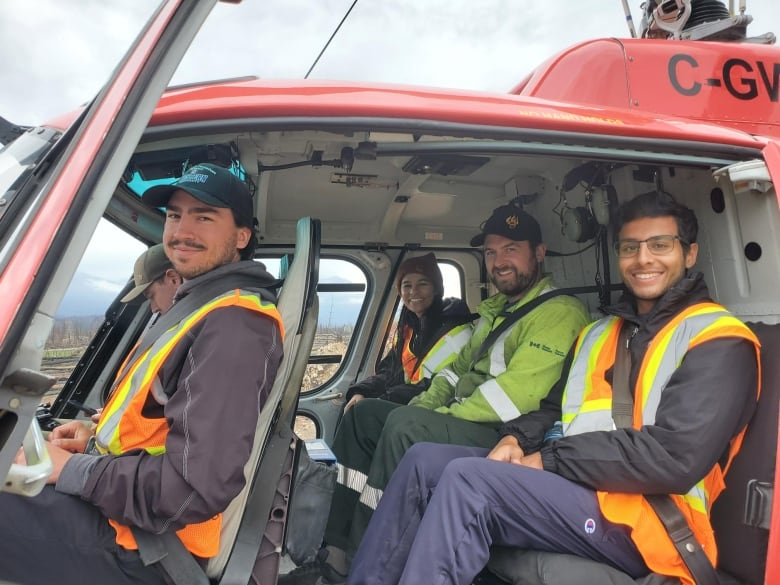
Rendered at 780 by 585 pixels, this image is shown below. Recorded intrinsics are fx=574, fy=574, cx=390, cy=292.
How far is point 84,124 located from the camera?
41.6 inches

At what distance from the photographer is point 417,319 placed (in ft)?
13.3

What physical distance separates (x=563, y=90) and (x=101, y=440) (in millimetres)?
2478

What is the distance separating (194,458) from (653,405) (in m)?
1.45

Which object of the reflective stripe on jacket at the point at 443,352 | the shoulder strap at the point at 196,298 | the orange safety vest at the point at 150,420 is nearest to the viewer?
the orange safety vest at the point at 150,420

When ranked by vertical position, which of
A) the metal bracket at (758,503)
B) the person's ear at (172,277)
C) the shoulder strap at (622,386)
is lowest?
the metal bracket at (758,503)

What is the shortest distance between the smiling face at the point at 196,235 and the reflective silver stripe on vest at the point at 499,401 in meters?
1.28

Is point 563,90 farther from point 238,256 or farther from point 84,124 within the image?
point 84,124

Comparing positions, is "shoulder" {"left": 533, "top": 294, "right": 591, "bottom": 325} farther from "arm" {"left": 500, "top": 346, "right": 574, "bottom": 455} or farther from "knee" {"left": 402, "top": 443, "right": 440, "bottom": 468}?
"knee" {"left": 402, "top": 443, "right": 440, "bottom": 468}

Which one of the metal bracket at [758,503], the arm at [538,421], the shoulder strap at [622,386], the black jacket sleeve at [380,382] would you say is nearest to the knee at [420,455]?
the arm at [538,421]

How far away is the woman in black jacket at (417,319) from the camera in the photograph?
3852 millimetres

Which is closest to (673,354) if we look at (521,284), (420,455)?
(420,455)

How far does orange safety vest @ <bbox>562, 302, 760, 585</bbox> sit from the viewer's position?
171cm

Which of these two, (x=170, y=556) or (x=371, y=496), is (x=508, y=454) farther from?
(x=170, y=556)

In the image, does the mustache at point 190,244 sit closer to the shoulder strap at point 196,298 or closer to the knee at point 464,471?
the shoulder strap at point 196,298
